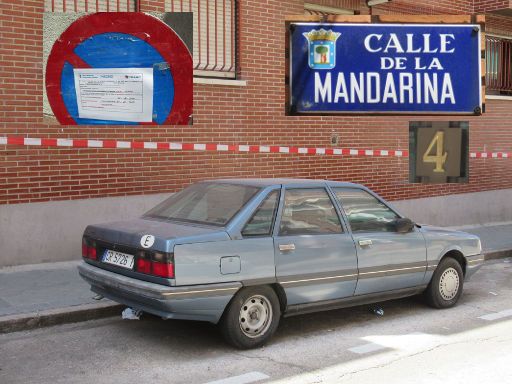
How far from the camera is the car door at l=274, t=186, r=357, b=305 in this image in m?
5.62

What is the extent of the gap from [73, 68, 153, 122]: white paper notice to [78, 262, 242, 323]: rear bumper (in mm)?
4091

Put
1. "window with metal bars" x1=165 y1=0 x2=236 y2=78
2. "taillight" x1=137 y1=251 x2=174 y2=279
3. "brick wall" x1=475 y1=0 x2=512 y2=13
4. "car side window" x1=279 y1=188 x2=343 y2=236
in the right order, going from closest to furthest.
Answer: "taillight" x1=137 y1=251 x2=174 y2=279 < "car side window" x1=279 y1=188 x2=343 y2=236 < "window with metal bars" x1=165 y1=0 x2=236 y2=78 < "brick wall" x1=475 y1=0 x2=512 y2=13

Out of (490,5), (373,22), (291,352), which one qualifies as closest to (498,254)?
(373,22)

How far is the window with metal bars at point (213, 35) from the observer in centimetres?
991

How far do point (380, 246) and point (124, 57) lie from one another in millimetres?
4888

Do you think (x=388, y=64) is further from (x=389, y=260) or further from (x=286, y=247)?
(x=286, y=247)

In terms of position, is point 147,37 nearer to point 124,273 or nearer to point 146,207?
point 146,207

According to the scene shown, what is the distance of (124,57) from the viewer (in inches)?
360

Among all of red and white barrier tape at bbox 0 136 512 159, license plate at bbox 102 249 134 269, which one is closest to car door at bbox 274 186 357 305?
license plate at bbox 102 249 134 269

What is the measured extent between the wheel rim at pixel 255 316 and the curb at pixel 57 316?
1.70 metres

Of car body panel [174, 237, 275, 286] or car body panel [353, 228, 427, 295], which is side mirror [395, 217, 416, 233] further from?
car body panel [174, 237, 275, 286]

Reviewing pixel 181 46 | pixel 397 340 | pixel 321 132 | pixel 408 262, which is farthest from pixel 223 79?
pixel 397 340

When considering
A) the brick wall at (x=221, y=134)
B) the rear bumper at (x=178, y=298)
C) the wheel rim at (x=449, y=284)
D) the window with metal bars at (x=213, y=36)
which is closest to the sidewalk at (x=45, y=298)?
the brick wall at (x=221, y=134)

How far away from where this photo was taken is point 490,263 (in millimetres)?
10320
